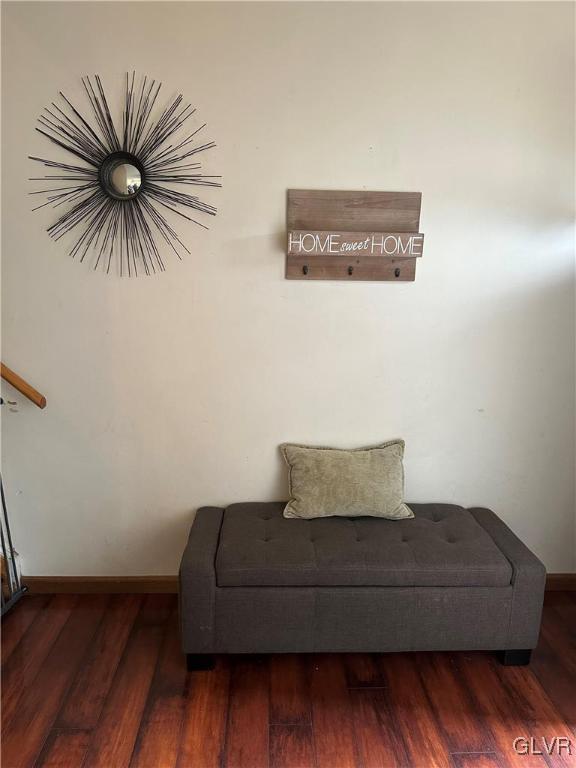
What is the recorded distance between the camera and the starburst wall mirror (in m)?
2.09

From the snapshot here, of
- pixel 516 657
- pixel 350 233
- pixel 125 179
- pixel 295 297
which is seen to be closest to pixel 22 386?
pixel 125 179

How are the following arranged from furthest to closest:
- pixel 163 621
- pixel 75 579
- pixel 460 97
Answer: pixel 75 579 < pixel 163 621 < pixel 460 97

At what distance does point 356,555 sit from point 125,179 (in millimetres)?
1692

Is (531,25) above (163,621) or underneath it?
above

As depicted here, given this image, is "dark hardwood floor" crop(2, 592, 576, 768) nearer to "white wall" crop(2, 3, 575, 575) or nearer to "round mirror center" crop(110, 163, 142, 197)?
"white wall" crop(2, 3, 575, 575)

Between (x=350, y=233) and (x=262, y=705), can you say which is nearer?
(x=262, y=705)

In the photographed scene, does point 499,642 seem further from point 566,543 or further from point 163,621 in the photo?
point 163,621

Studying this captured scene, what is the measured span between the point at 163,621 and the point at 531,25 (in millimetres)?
2819

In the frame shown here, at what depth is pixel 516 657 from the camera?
2.08 metres

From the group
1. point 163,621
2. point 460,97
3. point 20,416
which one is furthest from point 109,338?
point 460,97

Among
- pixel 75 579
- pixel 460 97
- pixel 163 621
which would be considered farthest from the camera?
pixel 75 579

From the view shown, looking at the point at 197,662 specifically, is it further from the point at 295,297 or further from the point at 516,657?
the point at 295,297

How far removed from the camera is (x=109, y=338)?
89.0 inches

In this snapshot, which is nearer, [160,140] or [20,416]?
[160,140]
